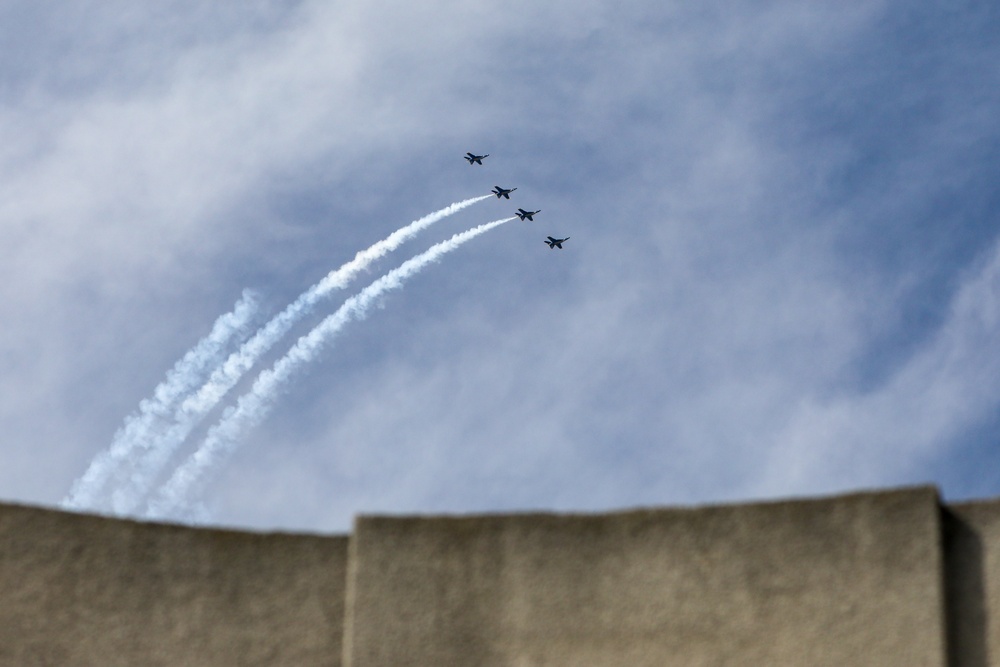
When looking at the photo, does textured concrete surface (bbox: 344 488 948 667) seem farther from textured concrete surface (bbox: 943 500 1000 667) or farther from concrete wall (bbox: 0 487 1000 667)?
textured concrete surface (bbox: 943 500 1000 667)

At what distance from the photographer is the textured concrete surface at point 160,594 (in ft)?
57.8

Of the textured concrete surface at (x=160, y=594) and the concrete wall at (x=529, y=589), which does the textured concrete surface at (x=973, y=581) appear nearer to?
the concrete wall at (x=529, y=589)

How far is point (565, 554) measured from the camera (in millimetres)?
17734

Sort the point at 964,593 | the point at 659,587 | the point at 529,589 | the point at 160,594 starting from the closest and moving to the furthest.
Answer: the point at 964,593 → the point at 659,587 → the point at 529,589 → the point at 160,594

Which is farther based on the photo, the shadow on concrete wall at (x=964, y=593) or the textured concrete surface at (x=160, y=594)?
the textured concrete surface at (x=160, y=594)

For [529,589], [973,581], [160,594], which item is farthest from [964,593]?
[160,594]

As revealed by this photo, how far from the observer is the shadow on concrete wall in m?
16.3

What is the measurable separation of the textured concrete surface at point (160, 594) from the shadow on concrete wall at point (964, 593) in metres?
6.45

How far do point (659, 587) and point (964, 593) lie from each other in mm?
3111

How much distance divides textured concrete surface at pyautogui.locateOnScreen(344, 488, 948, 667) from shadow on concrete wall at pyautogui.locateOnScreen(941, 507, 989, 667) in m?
0.21

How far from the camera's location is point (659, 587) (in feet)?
56.9

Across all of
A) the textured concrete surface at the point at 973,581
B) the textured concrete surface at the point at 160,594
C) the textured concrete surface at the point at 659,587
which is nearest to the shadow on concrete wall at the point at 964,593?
the textured concrete surface at the point at 973,581

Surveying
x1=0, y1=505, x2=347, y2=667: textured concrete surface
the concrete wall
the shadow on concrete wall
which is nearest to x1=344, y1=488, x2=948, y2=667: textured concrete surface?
the concrete wall

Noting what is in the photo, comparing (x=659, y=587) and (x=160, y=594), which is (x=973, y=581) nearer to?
(x=659, y=587)
